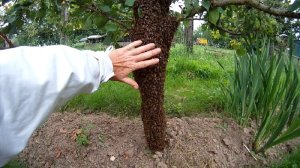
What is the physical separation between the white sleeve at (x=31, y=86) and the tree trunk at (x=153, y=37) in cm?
91

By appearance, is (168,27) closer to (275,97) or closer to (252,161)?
(275,97)

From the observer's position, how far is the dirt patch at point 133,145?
271 centimetres

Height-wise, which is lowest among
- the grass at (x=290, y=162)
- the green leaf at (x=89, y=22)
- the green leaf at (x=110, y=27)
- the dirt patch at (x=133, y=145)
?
the grass at (x=290, y=162)

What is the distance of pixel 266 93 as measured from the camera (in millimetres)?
2809

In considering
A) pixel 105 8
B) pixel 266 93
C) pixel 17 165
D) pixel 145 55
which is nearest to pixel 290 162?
pixel 266 93

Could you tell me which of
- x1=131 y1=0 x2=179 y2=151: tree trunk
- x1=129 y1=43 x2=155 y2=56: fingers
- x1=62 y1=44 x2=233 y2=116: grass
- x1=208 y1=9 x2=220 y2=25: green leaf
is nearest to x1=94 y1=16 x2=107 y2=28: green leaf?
x1=131 y1=0 x2=179 y2=151: tree trunk

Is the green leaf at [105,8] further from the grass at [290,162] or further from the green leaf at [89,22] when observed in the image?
the grass at [290,162]

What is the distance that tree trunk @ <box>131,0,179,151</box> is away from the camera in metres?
2.14

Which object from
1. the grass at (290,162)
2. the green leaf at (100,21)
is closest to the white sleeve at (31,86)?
the green leaf at (100,21)

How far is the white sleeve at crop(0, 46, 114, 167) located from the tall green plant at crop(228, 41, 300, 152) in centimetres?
186

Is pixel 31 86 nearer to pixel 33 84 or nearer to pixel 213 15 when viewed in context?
pixel 33 84

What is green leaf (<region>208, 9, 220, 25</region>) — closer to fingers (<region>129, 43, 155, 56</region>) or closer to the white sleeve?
fingers (<region>129, 43, 155, 56</region>)

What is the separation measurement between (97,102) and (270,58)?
1.87 metres

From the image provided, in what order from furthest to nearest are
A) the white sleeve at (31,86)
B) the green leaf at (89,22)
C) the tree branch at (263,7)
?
the green leaf at (89,22) → the tree branch at (263,7) → the white sleeve at (31,86)
